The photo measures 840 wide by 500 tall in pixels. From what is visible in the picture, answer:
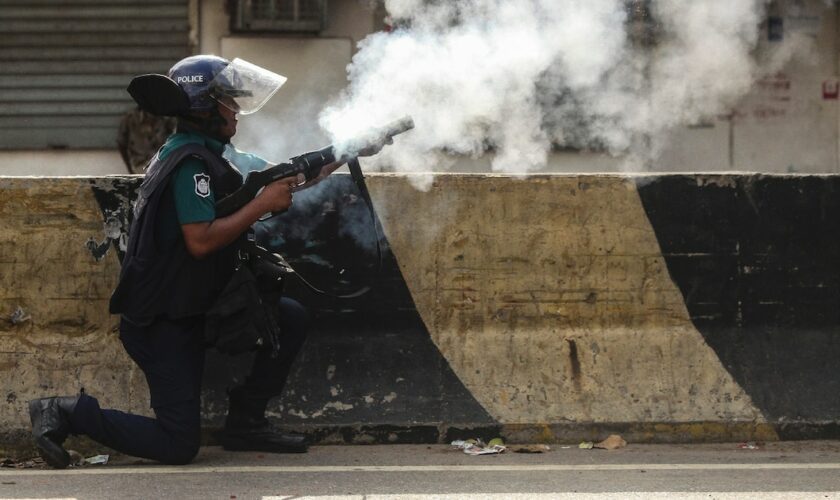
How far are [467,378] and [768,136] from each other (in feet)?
28.2

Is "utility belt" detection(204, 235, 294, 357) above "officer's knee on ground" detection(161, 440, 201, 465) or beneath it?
above

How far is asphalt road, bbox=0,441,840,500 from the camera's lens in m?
4.41

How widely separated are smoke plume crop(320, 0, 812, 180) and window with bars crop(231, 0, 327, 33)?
6.24 m

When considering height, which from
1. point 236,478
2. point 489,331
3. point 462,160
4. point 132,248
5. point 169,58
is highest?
point 169,58

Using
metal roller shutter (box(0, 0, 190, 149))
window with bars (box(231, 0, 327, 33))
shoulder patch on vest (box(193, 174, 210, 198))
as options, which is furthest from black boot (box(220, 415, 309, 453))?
metal roller shutter (box(0, 0, 190, 149))

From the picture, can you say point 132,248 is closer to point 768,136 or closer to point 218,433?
point 218,433

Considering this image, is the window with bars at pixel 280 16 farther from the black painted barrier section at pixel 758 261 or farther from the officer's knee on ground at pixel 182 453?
the officer's knee on ground at pixel 182 453

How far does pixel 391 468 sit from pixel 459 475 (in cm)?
30

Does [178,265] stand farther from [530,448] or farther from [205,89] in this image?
[530,448]

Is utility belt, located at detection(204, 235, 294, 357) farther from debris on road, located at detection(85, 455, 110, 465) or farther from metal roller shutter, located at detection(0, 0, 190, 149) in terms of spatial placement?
metal roller shutter, located at detection(0, 0, 190, 149)

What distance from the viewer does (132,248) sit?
4820mm

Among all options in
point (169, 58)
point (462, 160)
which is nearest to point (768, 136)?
point (169, 58)

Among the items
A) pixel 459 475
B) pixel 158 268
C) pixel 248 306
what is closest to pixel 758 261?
pixel 459 475

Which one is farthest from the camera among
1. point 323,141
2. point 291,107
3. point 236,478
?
point 291,107
